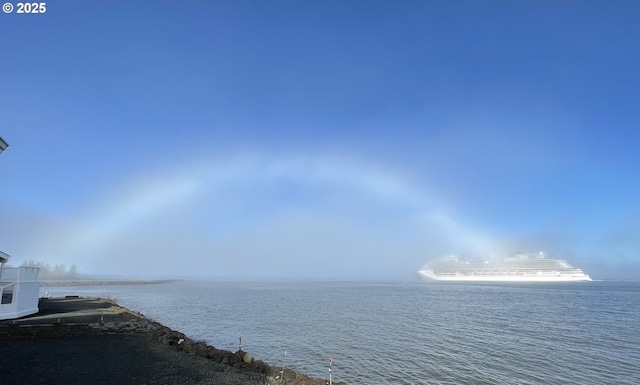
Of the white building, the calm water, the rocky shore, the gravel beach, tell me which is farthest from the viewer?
the white building

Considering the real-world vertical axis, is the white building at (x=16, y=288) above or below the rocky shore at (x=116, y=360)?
above

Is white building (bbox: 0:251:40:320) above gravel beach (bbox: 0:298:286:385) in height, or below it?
above

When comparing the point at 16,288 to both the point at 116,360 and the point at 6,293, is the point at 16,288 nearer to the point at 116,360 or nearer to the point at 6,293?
the point at 6,293

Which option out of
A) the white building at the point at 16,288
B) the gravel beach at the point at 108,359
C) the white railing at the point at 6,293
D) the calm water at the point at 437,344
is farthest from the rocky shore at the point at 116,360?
the white building at the point at 16,288

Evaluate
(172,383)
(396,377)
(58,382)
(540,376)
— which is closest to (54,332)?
(58,382)

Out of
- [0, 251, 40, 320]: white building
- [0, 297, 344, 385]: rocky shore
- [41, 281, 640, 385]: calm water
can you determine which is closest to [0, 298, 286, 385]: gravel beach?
[0, 297, 344, 385]: rocky shore

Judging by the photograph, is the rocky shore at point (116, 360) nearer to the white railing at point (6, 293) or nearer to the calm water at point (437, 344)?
the calm water at point (437, 344)

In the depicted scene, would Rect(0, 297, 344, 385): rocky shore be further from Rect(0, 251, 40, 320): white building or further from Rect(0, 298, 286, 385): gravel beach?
Rect(0, 251, 40, 320): white building

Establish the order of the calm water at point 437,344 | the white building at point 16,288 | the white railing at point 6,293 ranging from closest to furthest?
the calm water at point 437,344
the white railing at point 6,293
the white building at point 16,288

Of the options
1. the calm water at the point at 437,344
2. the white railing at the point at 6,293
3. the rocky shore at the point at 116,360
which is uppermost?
→ the white railing at the point at 6,293
